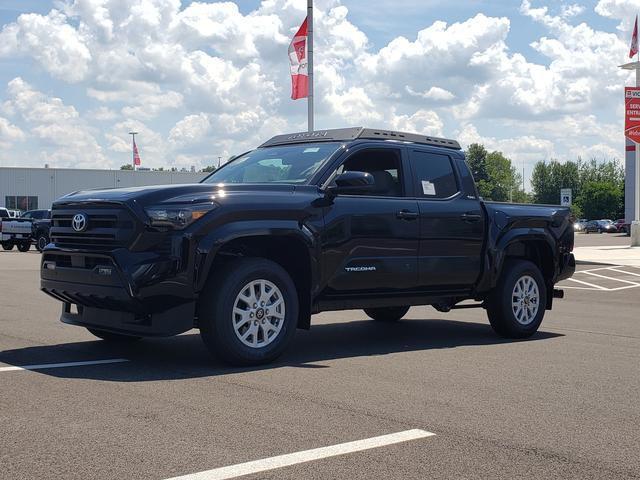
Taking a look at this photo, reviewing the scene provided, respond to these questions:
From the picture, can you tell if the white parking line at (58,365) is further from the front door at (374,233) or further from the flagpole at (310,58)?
the flagpole at (310,58)

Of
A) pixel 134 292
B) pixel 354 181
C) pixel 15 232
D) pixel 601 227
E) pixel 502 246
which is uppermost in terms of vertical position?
pixel 354 181

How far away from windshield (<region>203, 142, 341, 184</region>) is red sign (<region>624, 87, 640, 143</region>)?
1102 inches

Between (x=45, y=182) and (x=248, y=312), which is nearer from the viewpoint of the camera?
(x=248, y=312)

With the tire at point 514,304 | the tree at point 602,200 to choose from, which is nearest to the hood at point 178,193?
the tire at point 514,304

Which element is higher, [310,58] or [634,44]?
[634,44]

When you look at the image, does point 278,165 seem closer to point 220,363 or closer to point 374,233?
point 374,233

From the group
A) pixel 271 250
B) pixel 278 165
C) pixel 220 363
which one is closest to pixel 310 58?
pixel 278 165

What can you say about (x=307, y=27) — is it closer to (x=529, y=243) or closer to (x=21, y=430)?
(x=529, y=243)

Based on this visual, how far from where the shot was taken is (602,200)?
10806cm

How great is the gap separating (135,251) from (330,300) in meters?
1.88

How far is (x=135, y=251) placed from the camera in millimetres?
6625

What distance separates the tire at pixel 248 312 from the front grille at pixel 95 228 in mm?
777

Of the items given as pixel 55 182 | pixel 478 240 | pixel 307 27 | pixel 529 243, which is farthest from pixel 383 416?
pixel 55 182

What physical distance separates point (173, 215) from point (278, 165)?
5.60 ft
